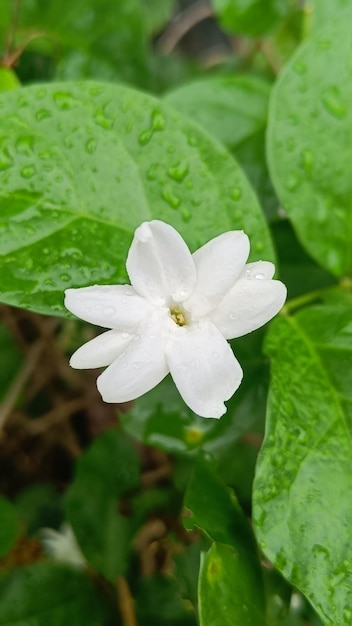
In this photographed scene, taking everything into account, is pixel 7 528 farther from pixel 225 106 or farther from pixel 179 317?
pixel 225 106

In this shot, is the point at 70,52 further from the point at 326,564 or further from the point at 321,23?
the point at 326,564

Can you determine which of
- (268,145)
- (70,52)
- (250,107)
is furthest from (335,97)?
(70,52)

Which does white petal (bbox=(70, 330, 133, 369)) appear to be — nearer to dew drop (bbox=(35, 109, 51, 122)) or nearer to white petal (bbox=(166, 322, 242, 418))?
white petal (bbox=(166, 322, 242, 418))

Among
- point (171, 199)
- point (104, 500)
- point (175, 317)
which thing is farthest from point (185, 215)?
point (104, 500)

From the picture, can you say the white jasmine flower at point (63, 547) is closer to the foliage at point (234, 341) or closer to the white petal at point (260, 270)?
the foliage at point (234, 341)

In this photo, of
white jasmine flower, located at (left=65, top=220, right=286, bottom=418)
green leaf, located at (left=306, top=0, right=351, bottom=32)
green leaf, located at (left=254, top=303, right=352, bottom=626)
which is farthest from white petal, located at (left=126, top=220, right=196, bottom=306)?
green leaf, located at (left=306, top=0, right=351, bottom=32)
